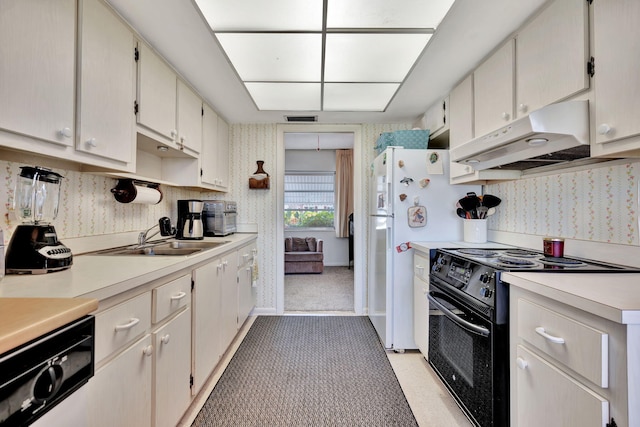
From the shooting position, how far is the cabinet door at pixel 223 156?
2908 mm

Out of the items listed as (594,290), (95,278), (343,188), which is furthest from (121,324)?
(343,188)

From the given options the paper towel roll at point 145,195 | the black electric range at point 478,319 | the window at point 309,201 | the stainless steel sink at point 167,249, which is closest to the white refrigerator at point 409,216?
the black electric range at point 478,319

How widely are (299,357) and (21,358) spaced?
1978mm

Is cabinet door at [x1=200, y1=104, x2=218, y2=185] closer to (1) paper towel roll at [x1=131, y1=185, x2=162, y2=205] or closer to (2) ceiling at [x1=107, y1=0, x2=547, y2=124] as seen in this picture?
(2) ceiling at [x1=107, y1=0, x2=547, y2=124]

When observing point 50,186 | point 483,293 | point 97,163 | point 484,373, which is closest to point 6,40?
point 97,163

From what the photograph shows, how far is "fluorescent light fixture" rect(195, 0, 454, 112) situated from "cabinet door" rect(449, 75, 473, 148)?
1.41 feet

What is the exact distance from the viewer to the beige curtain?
5.91 meters

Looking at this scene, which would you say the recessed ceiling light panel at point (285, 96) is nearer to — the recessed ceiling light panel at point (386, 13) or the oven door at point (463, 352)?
the recessed ceiling light panel at point (386, 13)

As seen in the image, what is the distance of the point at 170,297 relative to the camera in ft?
4.34

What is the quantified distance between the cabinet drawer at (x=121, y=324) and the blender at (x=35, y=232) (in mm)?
361

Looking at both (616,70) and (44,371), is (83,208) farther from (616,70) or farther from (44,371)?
(616,70)

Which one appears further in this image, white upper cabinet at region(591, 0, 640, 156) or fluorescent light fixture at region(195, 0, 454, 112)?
Result: fluorescent light fixture at region(195, 0, 454, 112)

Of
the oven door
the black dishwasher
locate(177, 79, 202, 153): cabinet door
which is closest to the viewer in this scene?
the black dishwasher

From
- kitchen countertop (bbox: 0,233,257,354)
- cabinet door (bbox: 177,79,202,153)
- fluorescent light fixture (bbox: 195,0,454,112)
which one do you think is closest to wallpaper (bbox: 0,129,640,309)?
kitchen countertop (bbox: 0,233,257,354)
